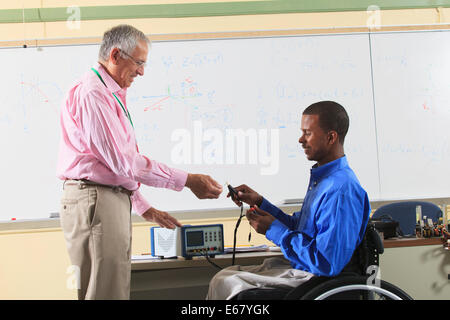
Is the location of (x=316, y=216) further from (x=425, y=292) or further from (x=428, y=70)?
(x=428, y=70)

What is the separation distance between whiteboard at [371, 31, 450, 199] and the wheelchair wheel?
2071mm

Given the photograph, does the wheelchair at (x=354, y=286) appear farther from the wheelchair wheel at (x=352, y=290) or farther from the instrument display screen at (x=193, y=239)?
the instrument display screen at (x=193, y=239)

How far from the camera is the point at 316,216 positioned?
165 centimetres

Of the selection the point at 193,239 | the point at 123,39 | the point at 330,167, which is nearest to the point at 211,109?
the point at 193,239

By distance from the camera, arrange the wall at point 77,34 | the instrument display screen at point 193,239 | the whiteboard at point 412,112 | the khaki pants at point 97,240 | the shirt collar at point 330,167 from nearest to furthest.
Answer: the khaki pants at point 97,240 → the shirt collar at point 330,167 → the instrument display screen at point 193,239 → the wall at point 77,34 → the whiteboard at point 412,112

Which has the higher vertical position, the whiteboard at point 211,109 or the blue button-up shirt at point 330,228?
the whiteboard at point 211,109

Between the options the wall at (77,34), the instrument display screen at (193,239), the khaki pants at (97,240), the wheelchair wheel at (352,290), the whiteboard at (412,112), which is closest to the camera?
the wheelchair wheel at (352,290)

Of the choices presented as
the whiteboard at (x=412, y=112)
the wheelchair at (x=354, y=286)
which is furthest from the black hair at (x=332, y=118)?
the whiteboard at (x=412, y=112)

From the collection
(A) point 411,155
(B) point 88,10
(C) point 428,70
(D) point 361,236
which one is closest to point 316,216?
(D) point 361,236

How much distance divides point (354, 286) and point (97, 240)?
80 centimetres

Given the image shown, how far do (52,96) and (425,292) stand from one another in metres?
2.57

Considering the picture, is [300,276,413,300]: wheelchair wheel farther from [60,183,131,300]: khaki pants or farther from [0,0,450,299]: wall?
[0,0,450,299]: wall

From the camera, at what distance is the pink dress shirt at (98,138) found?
164 cm

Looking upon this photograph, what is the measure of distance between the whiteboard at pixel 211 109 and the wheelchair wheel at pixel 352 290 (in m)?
1.93
